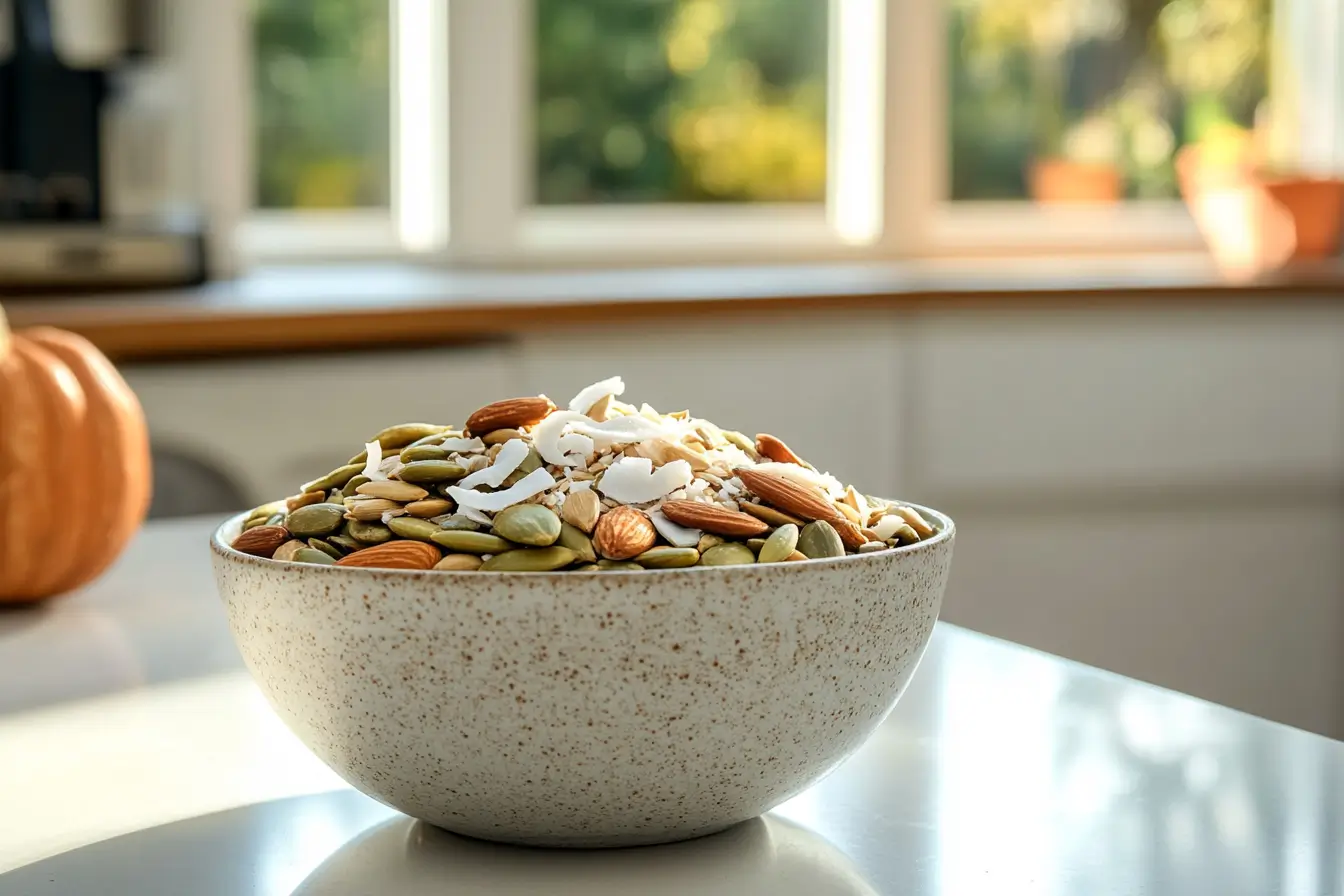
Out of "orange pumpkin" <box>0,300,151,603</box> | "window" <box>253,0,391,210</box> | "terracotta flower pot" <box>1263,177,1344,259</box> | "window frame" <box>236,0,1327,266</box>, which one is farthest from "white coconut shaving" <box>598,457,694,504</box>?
"terracotta flower pot" <box>1263,177,1344,259</box>

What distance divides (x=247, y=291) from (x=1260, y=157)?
1708 millimetres

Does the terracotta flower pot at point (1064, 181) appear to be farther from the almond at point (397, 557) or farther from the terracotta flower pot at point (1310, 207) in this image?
the almond at point (397, 557)

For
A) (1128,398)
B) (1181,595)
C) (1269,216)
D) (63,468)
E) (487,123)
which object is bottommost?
(1181,595)

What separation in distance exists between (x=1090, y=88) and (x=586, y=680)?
264 cm

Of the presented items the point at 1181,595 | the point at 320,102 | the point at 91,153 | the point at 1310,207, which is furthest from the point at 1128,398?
the point at 91,153

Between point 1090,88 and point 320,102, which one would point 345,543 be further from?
point 1090,88

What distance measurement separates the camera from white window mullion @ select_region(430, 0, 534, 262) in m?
2.53

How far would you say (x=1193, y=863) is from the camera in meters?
0.53

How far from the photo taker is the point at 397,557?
0.51 metres

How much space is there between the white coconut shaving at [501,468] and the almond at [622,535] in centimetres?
4

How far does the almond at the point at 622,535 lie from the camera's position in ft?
1.64

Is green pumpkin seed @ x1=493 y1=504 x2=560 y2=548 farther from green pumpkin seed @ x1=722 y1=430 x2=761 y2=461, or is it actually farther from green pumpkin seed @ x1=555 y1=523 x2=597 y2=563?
green pumpkin seed @ x1=722 y1=430 x2=761 y2=461

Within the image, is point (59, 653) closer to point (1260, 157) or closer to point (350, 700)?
point (350, 700)

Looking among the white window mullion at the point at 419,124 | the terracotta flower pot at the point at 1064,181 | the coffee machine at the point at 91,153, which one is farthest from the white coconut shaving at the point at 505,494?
the terracotta flower pot at the point at 1064,181
